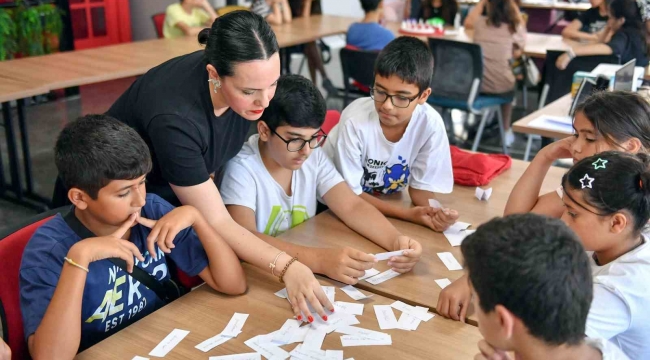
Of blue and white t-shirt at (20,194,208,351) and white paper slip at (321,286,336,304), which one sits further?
white paper slip at (321,286,336,304)

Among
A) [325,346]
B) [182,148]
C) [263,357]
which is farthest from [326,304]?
[182,148]

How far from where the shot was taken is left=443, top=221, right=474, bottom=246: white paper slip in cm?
208

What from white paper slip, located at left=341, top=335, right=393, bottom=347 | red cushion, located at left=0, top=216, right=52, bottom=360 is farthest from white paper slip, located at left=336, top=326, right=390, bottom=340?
red cushion, located at left=0, top=216, right=52, bottom=360

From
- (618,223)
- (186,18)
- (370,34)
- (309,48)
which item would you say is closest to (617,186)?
(618,223)

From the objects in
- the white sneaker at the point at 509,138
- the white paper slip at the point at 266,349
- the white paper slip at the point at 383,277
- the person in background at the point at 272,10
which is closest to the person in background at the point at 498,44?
the white sneaker at the point at 509,138

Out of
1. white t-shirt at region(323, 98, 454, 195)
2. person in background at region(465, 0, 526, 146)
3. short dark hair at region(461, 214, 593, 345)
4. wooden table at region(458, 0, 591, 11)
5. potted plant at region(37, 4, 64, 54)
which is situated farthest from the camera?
wooden table at region(458, 0, 591, 11)

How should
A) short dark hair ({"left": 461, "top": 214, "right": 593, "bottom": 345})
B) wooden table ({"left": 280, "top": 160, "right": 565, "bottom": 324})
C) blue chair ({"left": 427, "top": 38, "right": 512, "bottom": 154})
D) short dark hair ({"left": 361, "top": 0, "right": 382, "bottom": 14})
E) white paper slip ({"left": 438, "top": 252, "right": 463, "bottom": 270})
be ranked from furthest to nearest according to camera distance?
1. short dark hair ({"left": 361, "top": 0, "right": 382, "bottom": 14})
2. blue chair ({"left": 427, "top": 38, "right": 512, "bottom": 154})
3. white paper slip ({"left": 438, "top": 252, "right": 463, "bottom": 270})
4. wooden table ({"left": 280, "top": 160, "right": 565, "bottom": 324})
5. short dark hair ({"left": 461, "top": 214, "right": 593, "bottom": 345})

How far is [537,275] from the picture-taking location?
106 cm

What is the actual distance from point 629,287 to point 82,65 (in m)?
3.66

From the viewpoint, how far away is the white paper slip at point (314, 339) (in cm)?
150

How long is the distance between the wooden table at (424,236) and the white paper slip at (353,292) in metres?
0.03

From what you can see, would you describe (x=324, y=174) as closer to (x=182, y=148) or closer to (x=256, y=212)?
(x=256, y=212)

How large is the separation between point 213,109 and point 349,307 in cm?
67

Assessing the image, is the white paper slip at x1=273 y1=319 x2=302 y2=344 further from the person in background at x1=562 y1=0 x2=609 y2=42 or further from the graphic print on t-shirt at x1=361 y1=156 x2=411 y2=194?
the person in background at x1=562 y1=0 x2=609 y2=42
